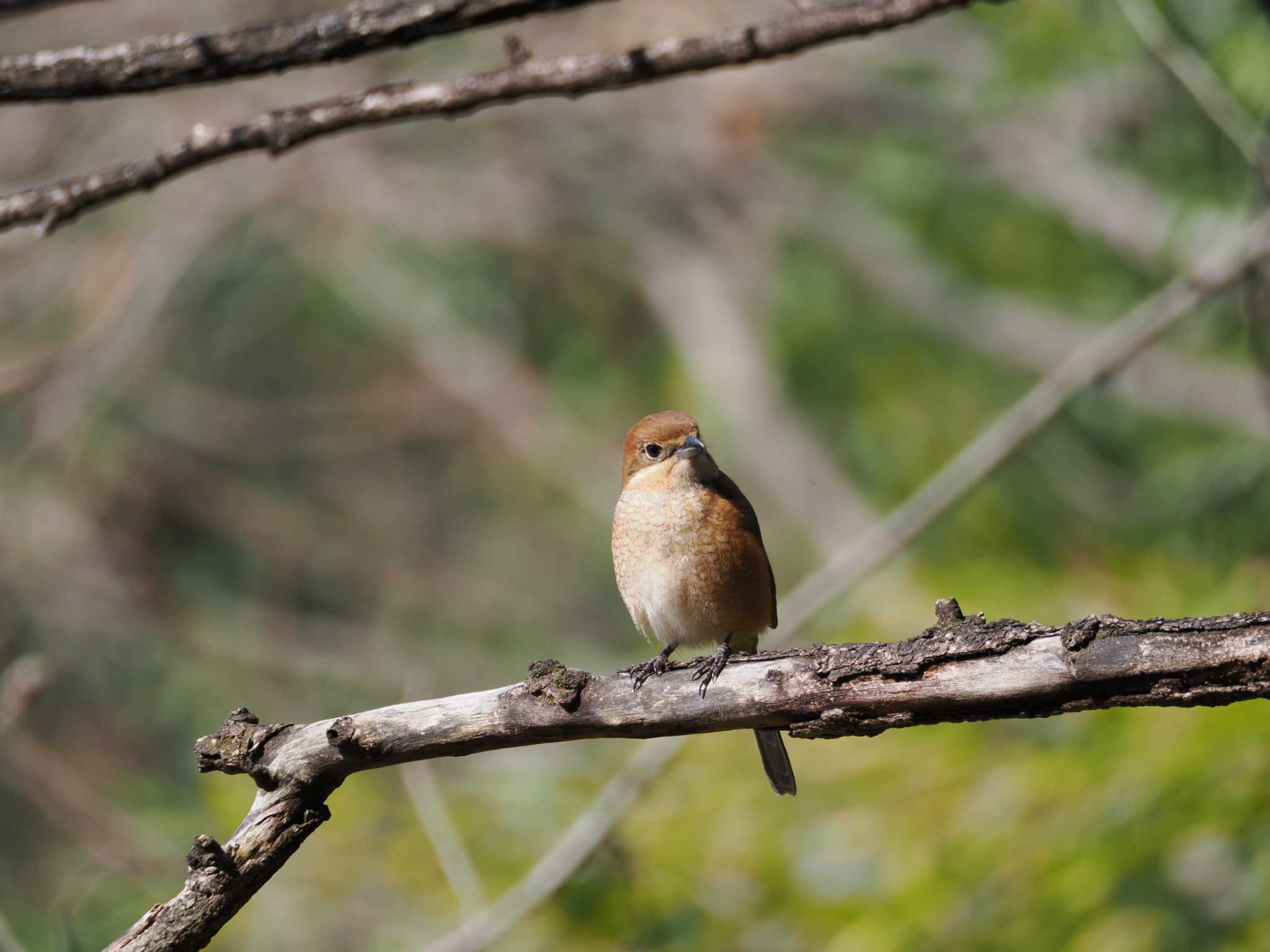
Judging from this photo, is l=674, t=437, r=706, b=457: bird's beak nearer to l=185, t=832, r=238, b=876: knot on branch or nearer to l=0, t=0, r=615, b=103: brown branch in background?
l=0, t=0, r=615, b=103: brown branch in background

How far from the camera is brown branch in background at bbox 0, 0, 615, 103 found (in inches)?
154

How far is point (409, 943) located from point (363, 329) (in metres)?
8.58

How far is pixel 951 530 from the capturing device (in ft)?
22.5

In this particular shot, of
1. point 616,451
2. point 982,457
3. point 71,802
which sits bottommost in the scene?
point 71,802

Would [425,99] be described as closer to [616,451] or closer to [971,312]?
[971,312]

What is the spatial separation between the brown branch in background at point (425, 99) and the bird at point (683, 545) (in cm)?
132

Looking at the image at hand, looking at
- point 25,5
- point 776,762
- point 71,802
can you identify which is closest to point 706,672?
point 776,762

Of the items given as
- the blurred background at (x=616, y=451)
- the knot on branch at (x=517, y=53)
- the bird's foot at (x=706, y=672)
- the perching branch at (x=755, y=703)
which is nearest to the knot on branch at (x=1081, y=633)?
the perching branch at (x=755, y=703)

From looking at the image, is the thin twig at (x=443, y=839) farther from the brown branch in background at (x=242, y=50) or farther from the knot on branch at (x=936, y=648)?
the brown branch in background at (x=242, y=50)

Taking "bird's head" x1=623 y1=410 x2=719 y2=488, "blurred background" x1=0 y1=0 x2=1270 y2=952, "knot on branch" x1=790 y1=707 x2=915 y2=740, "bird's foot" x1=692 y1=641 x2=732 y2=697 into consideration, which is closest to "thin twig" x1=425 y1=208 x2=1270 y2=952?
"blurred background" x1=0 y1=0 x2=1270 y2=952

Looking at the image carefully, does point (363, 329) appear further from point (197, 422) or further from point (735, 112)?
point (735, 112)

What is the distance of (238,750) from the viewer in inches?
123

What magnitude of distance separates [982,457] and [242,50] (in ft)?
9.05

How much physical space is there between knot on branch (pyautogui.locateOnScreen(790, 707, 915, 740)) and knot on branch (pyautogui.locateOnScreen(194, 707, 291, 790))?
1.20 meters
